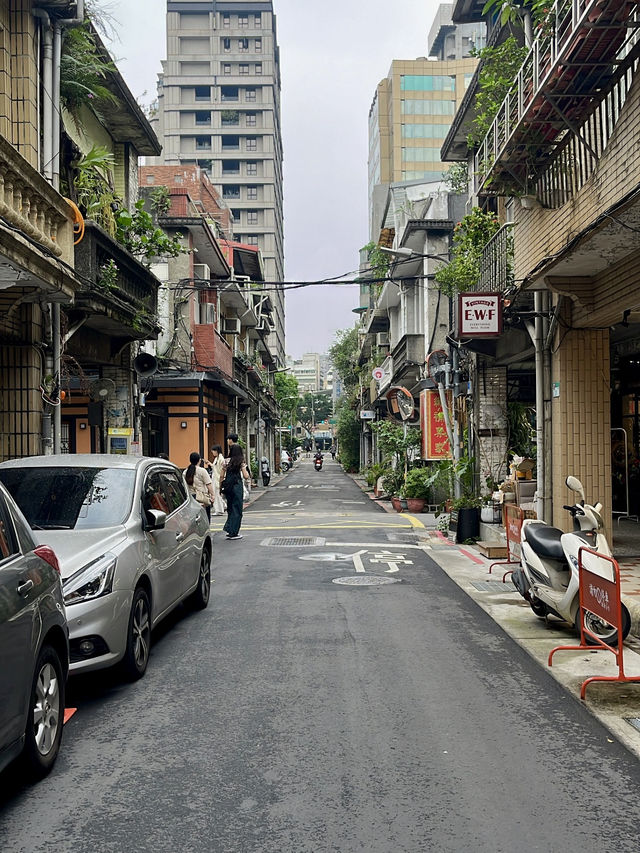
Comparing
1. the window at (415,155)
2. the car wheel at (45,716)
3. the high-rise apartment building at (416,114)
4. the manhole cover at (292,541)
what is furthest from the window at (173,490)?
the window at (415,155)

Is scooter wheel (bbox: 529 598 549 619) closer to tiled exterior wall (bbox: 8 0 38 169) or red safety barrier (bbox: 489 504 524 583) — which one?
red safety barrier (bbox: 489 504 524 583)

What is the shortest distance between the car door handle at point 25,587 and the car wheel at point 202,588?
459cm

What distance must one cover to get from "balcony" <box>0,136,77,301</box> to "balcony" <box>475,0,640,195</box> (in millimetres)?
5711

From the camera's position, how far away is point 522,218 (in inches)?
476

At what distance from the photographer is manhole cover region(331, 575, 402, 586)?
35.3ft

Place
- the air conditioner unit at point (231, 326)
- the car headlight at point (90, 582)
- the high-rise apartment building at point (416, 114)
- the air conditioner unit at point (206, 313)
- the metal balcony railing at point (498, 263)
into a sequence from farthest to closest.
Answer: the high-rise apartment building at point (416, 114), the air conditioner unit at point (231, 326), the air conditioner unit at point (206, 313), the metal balcony railing at point (498, 263), the car headlight at point (90, 582)

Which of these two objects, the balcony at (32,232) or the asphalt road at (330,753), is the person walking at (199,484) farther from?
the asphalt road at (330,753)

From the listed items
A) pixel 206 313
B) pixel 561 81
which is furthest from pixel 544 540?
pixel 206 313

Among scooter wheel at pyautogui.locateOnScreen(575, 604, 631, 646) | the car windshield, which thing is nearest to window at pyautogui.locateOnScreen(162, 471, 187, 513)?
the car windshield

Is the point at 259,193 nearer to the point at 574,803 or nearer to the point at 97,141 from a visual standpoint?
the point at 97,141

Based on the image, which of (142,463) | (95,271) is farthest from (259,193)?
(142,463)

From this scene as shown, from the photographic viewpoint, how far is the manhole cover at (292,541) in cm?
1509

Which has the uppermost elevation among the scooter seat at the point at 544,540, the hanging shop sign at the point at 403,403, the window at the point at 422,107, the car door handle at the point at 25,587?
the window at the point at 422,107

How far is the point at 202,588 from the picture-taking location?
30.0 feet
